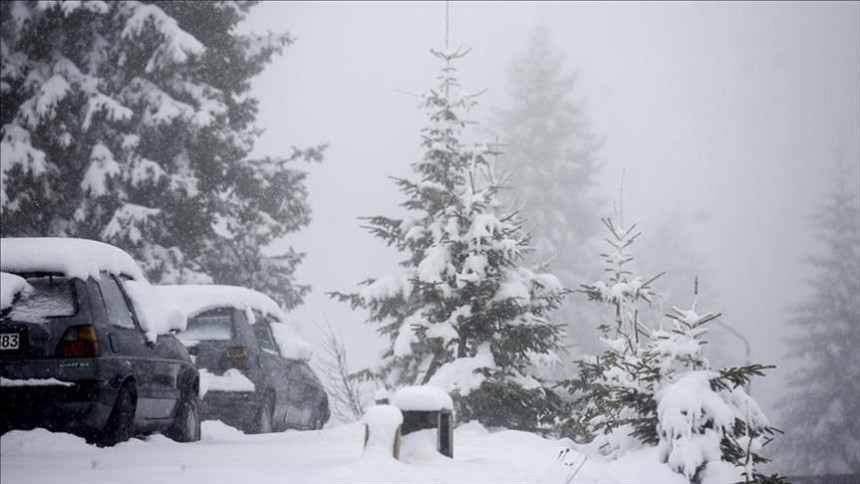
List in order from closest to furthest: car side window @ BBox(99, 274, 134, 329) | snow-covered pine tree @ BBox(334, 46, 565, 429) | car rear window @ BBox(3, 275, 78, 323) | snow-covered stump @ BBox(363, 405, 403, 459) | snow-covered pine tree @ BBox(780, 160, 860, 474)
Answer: car rear window @ BBox(3, 275, 78, 323) < snow-covered stump @ BBox(363, 405, 403, 459) < car side window @ BBox(99, 274, 134, 329) < snow-covered pine tree @ BBox(334, 46, 565, 429) < snow-covered pine tree @ BBox(780, 160, 860, 474)

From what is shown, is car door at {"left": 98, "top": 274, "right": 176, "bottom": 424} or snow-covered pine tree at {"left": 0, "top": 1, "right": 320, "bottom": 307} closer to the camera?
car door at {"left": 98, "top": 274, "right": 176, "bottom": 424}

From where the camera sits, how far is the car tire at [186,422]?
922cm

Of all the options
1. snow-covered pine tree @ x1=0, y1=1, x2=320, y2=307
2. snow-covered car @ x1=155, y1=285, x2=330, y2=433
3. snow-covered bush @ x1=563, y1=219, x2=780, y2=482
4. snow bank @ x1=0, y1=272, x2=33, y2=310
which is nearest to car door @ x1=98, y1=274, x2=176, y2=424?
snow bank @ x1=0, y1=272, x2=33, y2=310

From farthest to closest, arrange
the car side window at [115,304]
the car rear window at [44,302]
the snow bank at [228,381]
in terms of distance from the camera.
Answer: the snow bank at [228,381], the car side window at [115,304], the car rear window at [44,302]

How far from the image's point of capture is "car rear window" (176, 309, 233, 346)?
11.0 metres

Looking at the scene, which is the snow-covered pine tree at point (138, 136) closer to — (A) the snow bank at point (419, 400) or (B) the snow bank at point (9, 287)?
(B) the snow bank at point (9, 287)

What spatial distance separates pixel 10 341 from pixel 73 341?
1.60ft

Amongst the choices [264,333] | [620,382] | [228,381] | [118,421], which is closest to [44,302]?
[118,421]

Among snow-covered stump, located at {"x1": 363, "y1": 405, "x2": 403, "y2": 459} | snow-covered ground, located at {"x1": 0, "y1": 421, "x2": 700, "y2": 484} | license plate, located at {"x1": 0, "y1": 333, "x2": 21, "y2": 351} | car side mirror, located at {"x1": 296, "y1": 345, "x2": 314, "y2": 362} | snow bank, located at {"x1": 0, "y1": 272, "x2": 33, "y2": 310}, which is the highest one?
snow bank, located at {"x1": 0, "y1": 272, "x2": 33, "y2": 310}

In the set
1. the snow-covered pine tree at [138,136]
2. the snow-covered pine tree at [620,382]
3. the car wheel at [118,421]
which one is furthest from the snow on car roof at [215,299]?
the snow-covered pine tree at [620,382]

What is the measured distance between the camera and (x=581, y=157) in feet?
123

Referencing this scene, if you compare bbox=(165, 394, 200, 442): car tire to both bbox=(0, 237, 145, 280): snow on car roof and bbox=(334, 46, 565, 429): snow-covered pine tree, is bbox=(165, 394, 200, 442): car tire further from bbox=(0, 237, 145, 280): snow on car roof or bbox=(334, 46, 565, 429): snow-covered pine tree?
bbox=(334, 46, 565, 429): snow-covered pine tree

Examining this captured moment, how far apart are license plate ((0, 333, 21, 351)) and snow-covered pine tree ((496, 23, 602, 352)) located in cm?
2729

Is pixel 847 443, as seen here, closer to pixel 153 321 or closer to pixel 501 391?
pixel 501 391
